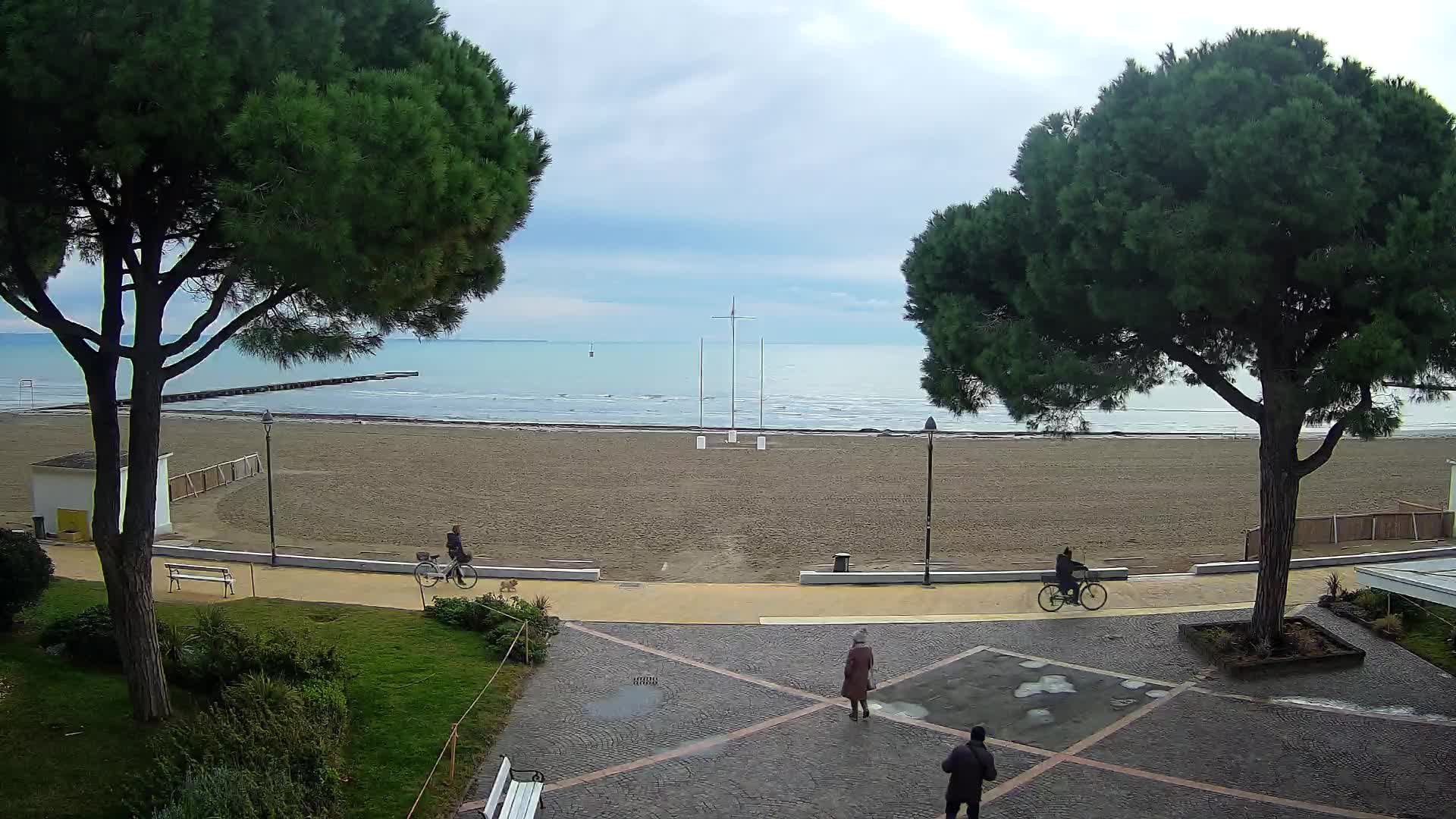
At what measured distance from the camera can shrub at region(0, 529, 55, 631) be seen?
11047 mm

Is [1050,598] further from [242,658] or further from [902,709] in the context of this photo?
[242,658]

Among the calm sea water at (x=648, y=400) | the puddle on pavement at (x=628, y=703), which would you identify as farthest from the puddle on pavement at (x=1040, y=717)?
the calm sea water at (x=648, y=400)

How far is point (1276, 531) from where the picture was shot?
43.1 feet

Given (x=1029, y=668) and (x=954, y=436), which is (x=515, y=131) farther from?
(x=954, y=436)

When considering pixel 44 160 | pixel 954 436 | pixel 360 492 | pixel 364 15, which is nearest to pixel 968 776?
pixel 364 15

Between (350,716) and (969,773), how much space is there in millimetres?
6597

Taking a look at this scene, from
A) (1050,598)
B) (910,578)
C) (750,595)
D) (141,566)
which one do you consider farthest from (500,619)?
(1050,598)

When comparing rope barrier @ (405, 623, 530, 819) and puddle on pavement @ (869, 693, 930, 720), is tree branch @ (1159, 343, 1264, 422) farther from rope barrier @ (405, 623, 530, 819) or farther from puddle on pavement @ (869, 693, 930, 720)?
rope barrier @ (405, 623, 530, 819)

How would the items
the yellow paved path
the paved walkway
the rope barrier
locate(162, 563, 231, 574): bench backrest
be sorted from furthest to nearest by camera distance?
1. locate(162, 563, 231, 574): bench backrest
2. the yellow paved path
3. the paved walkway
4. the rope barrier

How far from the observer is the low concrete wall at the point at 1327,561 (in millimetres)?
18594

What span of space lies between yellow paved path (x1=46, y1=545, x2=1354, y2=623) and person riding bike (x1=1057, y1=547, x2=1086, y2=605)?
0.30 meters

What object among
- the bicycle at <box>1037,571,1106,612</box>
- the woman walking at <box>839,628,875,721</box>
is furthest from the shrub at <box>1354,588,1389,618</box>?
the woman walking at <box>839,628,875,721</box>

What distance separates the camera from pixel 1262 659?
1245 centimetres

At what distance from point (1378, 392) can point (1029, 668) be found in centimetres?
594
